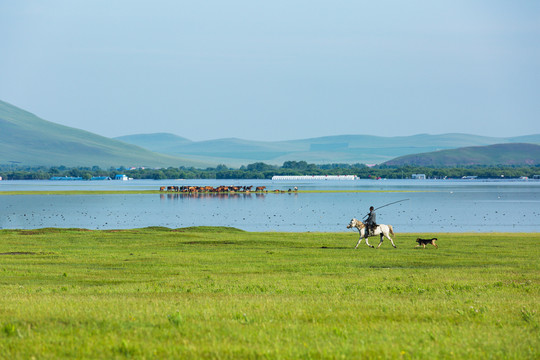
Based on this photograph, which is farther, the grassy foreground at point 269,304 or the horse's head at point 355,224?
the horse's head at point 355,224

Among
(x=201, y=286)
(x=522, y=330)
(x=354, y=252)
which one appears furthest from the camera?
(x=354, y=252)

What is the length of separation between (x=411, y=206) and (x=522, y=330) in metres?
95.0

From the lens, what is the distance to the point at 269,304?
15078 millimetres

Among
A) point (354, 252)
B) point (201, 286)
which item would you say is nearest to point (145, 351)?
point (201, 286)

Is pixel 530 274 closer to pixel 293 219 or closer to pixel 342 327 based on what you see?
pixel 342 327

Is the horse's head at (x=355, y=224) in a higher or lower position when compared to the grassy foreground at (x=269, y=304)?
higher

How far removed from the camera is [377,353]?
10.1 metres

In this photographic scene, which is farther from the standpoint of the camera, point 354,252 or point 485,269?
point 354,252

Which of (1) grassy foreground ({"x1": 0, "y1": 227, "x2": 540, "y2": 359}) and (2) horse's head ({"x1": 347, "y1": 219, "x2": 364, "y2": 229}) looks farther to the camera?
(2) horse's head ({"x1": 347, "y1": 219, "x2": 364, "y2": 229})

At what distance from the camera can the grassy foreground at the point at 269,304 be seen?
1048 centimetres

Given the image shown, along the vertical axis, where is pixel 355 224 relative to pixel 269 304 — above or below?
above

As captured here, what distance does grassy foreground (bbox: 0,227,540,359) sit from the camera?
10.5m

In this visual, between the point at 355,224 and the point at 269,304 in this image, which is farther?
the point at 355,224

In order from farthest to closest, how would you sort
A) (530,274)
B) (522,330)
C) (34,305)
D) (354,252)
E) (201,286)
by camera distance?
(354,252) → (530,274) → (201,286) → (34,305) → (522,330)
